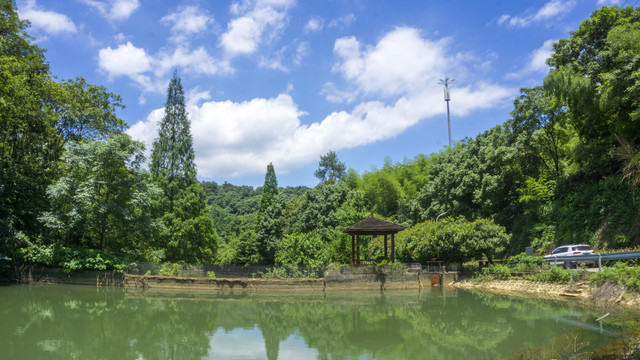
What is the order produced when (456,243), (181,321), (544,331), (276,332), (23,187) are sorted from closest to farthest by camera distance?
(544,331), (276,332), (181,321), (23,187), (456,243)

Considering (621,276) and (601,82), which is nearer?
(621,276)

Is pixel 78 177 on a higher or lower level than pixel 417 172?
lower

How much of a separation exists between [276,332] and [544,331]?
26.0 feet

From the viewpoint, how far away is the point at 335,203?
36625mm

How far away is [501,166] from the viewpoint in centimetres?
3189

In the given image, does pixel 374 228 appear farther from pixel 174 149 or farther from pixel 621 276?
pixel 174 149

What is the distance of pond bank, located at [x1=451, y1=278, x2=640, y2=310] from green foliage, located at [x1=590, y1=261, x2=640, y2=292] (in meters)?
0.21

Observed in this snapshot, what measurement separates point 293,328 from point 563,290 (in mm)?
13844

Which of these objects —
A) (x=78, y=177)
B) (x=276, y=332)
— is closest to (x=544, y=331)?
(x=276, y=332)

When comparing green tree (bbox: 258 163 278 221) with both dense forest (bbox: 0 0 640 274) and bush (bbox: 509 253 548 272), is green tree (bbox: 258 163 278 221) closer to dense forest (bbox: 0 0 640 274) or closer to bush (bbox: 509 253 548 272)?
dense forest (bbox: 0 0 640 274)

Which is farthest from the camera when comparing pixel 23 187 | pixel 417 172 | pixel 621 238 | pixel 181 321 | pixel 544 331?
pixel 417 172

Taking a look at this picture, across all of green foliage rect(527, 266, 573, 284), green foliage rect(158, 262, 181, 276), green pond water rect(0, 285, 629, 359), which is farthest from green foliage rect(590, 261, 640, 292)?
green foliage rect(158, 262, 181, 276)

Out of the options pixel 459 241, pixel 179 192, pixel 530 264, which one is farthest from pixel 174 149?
pixel 530 264

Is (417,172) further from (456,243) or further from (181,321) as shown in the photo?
(181,321)
